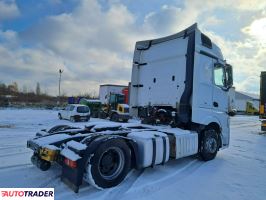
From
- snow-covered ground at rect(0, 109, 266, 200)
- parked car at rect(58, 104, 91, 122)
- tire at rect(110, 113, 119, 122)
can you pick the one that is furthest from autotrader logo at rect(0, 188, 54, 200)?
tire at rect(110, 113, 119, 122)

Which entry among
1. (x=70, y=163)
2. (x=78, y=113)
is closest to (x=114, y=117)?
(x=78, y=113)

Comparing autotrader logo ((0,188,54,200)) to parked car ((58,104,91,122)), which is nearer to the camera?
autotrader logo ((0,188,54,200))

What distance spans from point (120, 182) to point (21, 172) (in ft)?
7.31

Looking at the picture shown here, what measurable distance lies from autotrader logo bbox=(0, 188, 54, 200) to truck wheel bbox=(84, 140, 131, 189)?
0.68m

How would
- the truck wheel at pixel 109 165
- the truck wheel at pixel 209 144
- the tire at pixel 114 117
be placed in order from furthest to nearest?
1. the tire at pixel 114 117
2. the truck wheel at pixel 209 144
3. the truck wheel at pixel 109 165

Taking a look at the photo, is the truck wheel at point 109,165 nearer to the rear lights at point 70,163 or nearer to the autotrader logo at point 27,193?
the rear lights at point 70,163

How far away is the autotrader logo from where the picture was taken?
4.18 m

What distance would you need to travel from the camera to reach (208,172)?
6289 mm

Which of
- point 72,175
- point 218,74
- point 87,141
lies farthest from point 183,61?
point 72,175

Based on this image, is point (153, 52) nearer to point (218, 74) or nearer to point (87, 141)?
point (218, 74)

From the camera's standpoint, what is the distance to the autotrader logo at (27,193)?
13.7ft

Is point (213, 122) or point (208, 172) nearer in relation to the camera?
point (208, 172)

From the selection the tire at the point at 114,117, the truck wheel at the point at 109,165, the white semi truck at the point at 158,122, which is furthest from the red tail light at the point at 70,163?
the tire at the point at 114,117

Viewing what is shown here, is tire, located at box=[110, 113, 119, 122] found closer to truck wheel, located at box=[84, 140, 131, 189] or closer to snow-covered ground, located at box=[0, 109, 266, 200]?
snow-covered ground, located at box=[0, 109, 266, 200]
